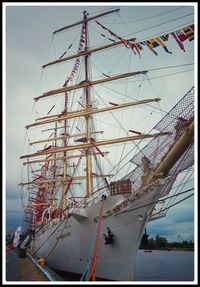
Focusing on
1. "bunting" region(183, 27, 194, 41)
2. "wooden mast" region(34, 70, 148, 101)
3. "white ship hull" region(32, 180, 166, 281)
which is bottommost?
"white ship hull" region(32, 180, 166, 281)

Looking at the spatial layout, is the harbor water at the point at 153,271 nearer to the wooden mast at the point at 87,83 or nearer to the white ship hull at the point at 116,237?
the white ship hull at the point at 116,237

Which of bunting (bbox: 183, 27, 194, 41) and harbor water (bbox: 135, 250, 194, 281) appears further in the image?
harbor water (bbox: 135, 250, 194, 281)

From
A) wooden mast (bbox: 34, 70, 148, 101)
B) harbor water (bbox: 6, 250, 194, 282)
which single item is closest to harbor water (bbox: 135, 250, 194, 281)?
harbor water (bbox: 6, 250, 194, 282)

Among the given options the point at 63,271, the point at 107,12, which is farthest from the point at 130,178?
the point at 107,12

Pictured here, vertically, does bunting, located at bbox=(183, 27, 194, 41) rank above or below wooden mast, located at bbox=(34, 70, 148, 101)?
below

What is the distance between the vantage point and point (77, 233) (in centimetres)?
1564

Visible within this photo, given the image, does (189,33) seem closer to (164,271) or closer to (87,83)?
(87,83)

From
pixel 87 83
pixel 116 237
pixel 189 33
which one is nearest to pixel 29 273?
pixel 116 237

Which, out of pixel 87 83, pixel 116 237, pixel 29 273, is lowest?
pixel 29 273

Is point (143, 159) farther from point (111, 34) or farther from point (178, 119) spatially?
point (111, 34)

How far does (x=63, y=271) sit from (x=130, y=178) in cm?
776

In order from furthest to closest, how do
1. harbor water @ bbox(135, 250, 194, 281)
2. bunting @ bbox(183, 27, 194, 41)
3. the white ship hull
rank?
1. harbor water @ bbox(135, 250, 194, 281)
2. the white ship hull
3. bunting @ bbox(183, 27, 194, 41)

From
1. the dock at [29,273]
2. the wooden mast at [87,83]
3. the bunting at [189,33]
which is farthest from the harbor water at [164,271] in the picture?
the bunting at [189,33]

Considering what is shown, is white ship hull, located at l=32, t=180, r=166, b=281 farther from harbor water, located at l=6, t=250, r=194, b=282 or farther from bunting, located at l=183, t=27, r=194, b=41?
bunting, located at l=183, t=27, r=194, b=41
